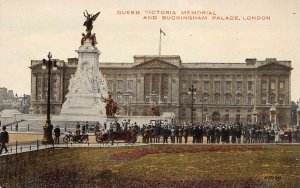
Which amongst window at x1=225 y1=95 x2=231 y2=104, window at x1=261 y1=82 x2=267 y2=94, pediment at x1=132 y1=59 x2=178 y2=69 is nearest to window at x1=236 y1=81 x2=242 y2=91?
window at x1=225 y1=95 x2=231 y2=104

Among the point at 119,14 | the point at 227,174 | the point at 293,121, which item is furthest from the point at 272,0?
the point at 293,121

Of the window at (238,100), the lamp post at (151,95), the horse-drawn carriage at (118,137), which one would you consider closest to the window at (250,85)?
the window at (238,100)

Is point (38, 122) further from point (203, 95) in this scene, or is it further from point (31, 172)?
point (203, 95)

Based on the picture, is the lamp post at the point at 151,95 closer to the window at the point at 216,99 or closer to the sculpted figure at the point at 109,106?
the window at the point at 216,99

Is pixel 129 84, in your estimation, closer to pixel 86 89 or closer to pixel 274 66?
pixel 274 66

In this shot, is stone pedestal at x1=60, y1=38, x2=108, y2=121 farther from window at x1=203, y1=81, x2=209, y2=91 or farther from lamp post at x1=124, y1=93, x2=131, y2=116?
window at x1=203, y1=81, x2=209, y2=91

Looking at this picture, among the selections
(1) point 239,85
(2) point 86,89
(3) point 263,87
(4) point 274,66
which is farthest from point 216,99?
(2) point 86,89

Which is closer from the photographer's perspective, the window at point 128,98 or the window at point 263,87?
the window at point 263,87
